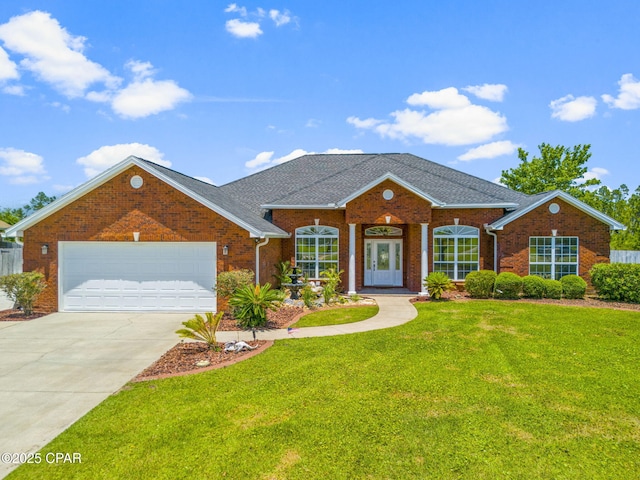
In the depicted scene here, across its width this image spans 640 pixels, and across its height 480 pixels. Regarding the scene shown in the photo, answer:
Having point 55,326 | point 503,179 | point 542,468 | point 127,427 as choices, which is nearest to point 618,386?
point 542,468

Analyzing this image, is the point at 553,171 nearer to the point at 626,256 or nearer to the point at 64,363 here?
the point at 626,256

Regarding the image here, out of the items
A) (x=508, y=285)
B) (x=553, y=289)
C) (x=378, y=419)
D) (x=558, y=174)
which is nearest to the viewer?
(x=378, y=419)

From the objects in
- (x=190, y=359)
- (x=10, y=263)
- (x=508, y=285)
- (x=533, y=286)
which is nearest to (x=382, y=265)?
(x=508, y=285)

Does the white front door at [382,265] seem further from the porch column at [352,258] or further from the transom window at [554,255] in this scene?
the transom window at [554,255]

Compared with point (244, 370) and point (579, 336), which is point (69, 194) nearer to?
point (244, 370)

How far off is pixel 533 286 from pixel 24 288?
18153 millimetres

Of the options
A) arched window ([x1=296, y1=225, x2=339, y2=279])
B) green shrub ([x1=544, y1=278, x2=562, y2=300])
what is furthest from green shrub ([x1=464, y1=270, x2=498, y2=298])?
arched window ([x1=296, y1=225, x2=339, y2=279])

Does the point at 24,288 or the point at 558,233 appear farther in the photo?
the point at 558,233

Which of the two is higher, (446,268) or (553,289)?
(446,268)

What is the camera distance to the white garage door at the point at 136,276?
43.0ft

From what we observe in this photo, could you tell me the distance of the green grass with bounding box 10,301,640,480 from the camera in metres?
4.34

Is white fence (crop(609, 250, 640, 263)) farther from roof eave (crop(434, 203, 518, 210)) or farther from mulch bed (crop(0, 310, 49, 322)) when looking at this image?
mulch bed (crop(0, 310, 49, 322))

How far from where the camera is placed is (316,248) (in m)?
17.6

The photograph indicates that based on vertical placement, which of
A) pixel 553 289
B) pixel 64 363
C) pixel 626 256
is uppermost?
pixel 626 256
